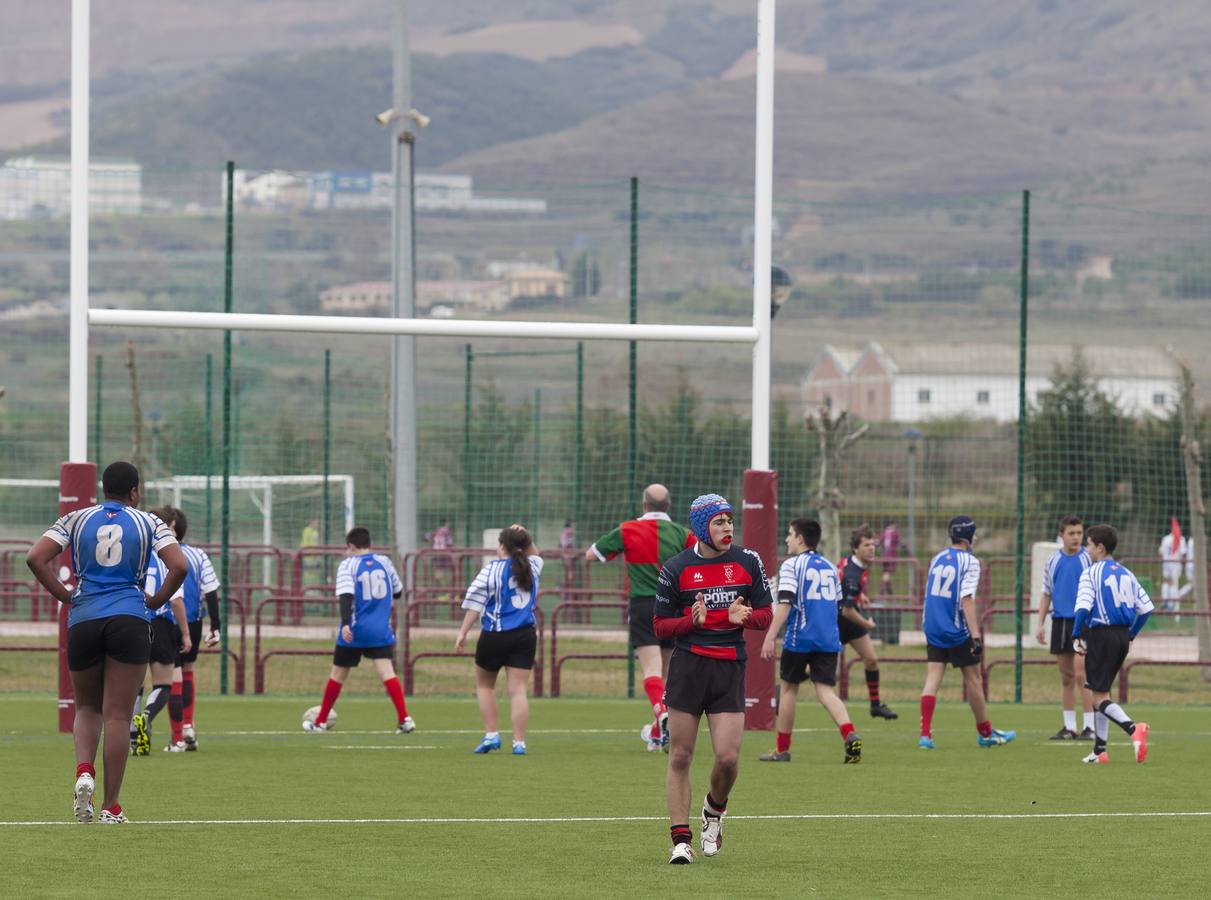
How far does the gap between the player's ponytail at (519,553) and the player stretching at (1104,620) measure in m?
3.95

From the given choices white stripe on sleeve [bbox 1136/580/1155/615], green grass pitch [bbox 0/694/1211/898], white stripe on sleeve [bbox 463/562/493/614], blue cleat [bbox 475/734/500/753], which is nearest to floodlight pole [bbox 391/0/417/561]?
green grass pitch [bbox 0/694/1211/898]

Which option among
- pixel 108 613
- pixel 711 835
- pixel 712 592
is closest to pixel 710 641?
pixel 712 592

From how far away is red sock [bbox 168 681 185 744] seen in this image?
14.1 metres

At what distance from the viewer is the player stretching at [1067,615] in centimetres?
1619

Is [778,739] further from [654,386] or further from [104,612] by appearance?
[654,386]

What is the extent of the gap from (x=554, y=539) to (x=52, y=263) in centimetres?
8689

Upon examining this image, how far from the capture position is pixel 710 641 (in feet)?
31.3

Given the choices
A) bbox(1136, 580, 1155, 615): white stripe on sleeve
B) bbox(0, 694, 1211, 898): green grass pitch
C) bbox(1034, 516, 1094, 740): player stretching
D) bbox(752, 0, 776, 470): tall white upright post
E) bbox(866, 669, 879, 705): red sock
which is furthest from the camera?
bbox(866, 669, 879, 705): red sock

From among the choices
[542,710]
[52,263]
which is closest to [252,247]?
[52,263]

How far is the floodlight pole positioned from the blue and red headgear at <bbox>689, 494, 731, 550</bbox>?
1335 centimetres

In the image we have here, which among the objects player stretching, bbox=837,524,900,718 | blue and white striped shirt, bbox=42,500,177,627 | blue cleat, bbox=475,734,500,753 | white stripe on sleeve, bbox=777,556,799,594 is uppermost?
blue and white striped shirt, bbox=42,500,177,627

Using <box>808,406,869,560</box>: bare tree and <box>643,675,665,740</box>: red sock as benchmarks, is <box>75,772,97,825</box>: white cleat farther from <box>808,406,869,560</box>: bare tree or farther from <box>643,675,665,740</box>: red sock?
<box>808,406,869,560</box>: bare tree

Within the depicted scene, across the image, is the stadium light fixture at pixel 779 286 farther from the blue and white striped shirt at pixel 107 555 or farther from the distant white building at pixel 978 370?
the distant white building at pixel 978 370

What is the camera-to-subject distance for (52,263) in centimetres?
12825
